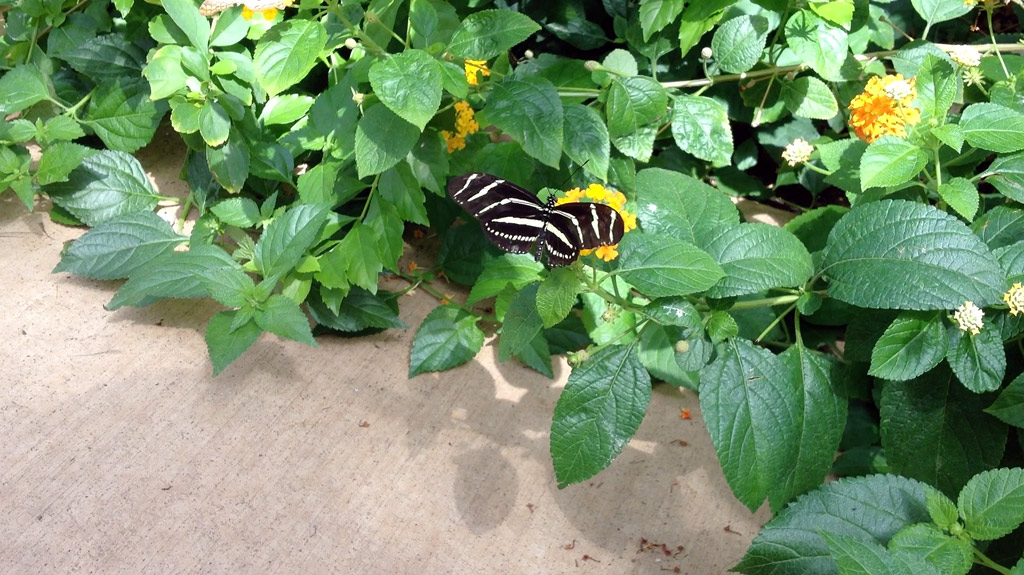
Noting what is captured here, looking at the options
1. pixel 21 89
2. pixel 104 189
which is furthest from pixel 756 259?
pixel 21 89

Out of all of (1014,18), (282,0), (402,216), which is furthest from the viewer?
(1014,18)

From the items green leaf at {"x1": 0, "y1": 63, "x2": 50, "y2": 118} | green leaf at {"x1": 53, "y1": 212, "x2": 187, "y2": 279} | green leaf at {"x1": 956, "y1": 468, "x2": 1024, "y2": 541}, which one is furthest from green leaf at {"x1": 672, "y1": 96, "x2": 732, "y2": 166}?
green leaf at {"x1": 0, "y1": 63, "x2": 50, "y2": 118}

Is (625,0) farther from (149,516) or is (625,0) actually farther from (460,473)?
(149,516)

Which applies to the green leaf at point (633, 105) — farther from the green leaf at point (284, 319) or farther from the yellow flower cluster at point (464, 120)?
the green leaf at point (284, 319)

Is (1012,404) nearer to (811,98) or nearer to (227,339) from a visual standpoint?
(811,98)

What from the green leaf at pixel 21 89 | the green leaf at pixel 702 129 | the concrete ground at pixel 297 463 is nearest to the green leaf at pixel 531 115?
the green leaf at pixel 702 129

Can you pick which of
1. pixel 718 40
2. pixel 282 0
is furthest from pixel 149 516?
pixel 718 40
